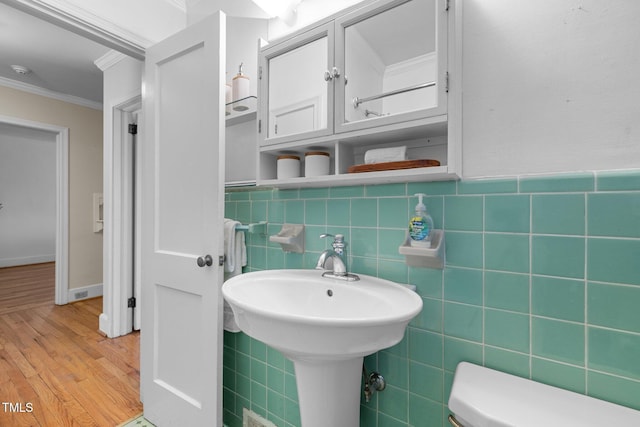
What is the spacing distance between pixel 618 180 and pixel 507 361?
521 mm

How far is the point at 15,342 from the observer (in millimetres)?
2346

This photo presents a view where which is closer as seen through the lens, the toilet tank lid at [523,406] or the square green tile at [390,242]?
the toilet tank lid at [523,406]

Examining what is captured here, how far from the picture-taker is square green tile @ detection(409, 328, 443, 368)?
0.91 metres

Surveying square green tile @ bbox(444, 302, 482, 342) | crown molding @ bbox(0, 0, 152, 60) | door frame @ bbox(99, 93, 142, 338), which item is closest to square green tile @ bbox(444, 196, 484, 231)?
square green tile @ bbox(444, 302, 482, 342)

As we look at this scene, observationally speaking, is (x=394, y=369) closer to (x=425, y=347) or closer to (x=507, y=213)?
(x=425, y=347)

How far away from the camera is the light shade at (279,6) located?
1.26m

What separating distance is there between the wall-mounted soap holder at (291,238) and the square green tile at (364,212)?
0.25 metres

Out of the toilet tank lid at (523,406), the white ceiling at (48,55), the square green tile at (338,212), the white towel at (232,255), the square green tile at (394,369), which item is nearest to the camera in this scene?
the toilet tank lid at (523,406)

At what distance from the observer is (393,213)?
1.00 metres

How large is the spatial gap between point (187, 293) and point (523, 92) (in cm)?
147

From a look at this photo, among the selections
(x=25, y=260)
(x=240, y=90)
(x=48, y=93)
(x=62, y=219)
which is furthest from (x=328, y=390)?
(x=25, y=260)

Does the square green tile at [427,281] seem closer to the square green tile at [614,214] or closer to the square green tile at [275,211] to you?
the square green tile at [614,214]

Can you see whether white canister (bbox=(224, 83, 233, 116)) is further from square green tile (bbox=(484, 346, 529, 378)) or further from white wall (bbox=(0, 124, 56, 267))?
white wall (bbox=(0, 124, 56, 267))

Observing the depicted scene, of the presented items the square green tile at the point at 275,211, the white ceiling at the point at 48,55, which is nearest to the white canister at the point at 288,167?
the square green tile at the point at 275,211
